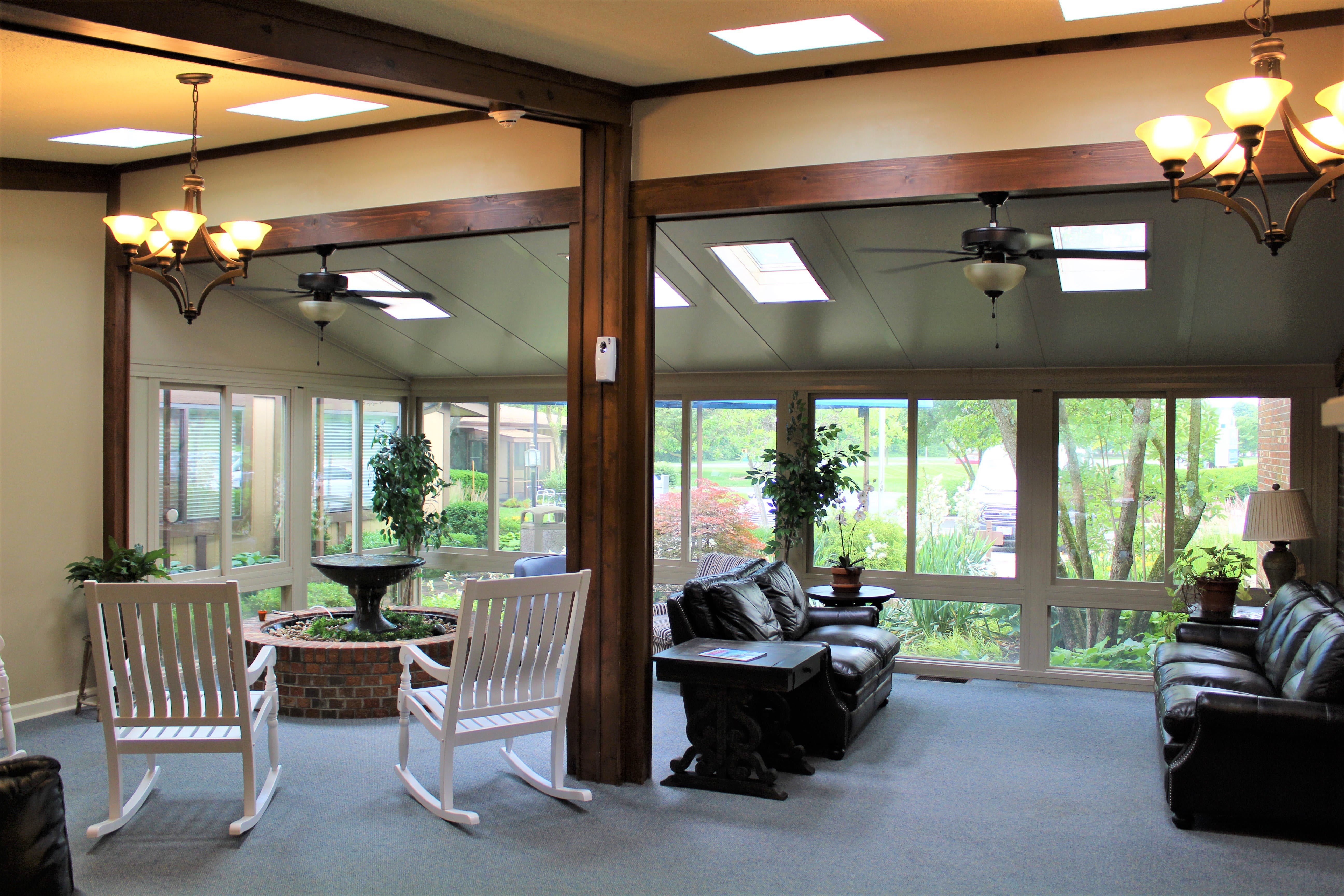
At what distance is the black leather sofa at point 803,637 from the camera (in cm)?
478

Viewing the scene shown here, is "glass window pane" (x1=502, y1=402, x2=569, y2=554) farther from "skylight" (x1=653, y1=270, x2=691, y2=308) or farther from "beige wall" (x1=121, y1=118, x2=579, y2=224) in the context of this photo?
"beige wall" (x1=121, y1=118, x2=579, y2=224)

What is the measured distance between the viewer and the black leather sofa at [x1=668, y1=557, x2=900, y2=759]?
4.78 m

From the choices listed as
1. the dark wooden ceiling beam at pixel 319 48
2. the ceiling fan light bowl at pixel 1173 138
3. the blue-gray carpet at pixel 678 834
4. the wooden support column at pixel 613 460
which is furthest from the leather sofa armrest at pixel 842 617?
the ceiling fan light bowl at pixel 1173 138

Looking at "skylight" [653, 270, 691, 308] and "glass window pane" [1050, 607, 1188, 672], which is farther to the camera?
"glass window pane" [1050, 607, 1188, 672]

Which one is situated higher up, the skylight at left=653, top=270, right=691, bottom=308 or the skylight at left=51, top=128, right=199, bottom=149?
the skylight at left=51, top=128, right=199, bottom=149

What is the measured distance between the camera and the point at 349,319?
7641 mm

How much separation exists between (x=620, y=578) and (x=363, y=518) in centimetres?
495

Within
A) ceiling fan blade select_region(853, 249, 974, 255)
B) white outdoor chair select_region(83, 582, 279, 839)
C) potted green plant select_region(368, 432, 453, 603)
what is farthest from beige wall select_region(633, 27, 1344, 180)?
potted green plant select_region(368, 432, 453, 603)

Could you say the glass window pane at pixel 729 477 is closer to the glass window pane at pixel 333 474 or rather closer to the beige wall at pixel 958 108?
the glass window pane at pixel 333 474

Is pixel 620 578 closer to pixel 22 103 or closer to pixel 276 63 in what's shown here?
pixel 276 63

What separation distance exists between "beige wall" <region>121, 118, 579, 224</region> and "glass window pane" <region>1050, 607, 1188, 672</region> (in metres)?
4.63

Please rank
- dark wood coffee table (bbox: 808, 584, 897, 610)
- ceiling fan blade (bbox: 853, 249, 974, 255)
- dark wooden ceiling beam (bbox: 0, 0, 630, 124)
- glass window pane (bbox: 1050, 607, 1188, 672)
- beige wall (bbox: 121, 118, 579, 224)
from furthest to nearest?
glass window pane (bbox: 1050, 607, 1188, 672)
dark wood coffee table (bbox: 808, 584, 897, 610)
beige wall (bbox: 121, 118, 579, 224)
ceiling fan blade (bbox: 853, 249, 974, 255)
dark wooden ceiling beam (bbox: 0, 0, 630, 124)

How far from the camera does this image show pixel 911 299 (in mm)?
5898

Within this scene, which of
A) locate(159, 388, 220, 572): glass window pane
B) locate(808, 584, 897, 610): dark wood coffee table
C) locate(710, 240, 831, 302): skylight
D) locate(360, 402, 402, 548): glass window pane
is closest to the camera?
locate(710, 240, 831, 302): skylight
